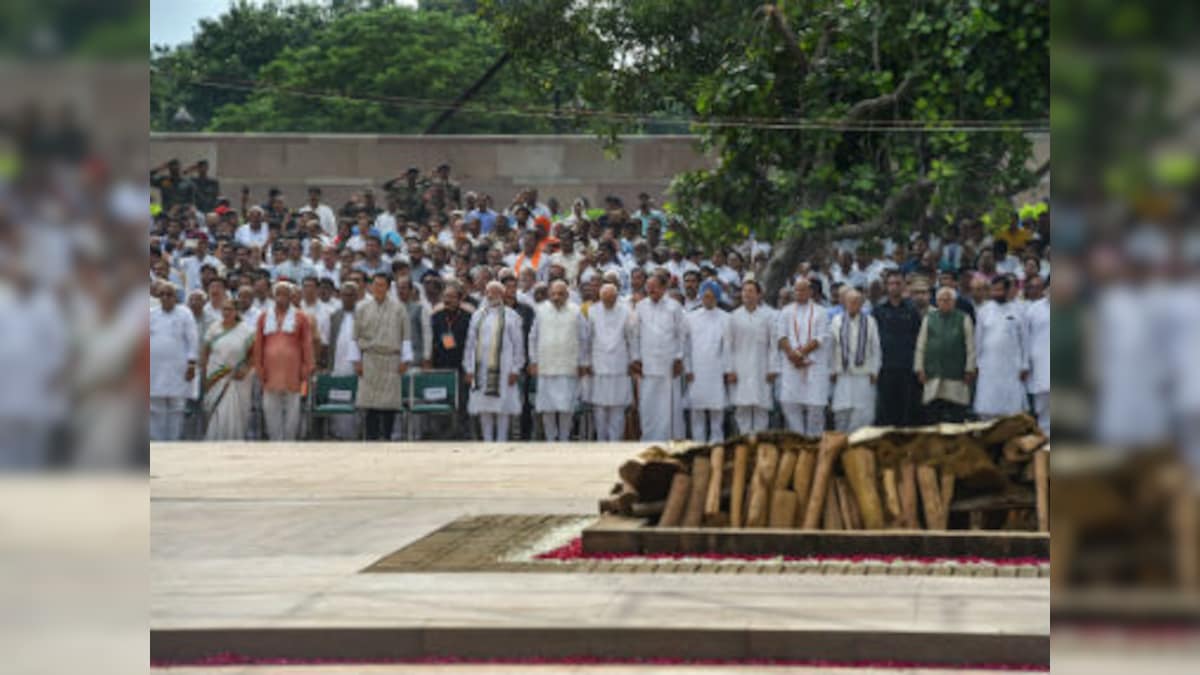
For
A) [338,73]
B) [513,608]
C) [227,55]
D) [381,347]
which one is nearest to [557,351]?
[381,347]

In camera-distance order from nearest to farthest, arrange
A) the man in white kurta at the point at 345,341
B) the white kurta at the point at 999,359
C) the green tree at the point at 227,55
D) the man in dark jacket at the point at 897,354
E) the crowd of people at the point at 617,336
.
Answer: the white kurta at the point at 999,359 → the man in dark jacket at the point at 897,354 → the crowd of people at the point at 617,336 → the man in white kurta at the point at 345,341 → the green tree at the point at 227,55

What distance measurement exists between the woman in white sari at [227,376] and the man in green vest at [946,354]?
6.63m

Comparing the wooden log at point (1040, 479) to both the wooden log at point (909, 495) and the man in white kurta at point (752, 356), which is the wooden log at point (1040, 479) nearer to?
the wooden log at point (909, 495)

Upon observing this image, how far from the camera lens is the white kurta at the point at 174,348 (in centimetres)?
1783

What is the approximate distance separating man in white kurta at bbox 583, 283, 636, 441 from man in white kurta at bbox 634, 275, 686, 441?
0.39 ft

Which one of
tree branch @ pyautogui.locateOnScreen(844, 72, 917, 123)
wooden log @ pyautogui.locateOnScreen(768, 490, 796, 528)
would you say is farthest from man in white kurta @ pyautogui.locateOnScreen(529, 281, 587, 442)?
wooden log @ pyautogui.locateOnScreen(768, 490, 796, 528)

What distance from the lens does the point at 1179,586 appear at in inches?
43.7

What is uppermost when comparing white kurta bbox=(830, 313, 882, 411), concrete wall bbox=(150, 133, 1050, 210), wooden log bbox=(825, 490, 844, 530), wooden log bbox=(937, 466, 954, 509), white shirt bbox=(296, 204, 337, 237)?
concrete wall bbox=(150, 133, 1050, 210)

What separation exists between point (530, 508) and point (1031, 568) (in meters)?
4.08

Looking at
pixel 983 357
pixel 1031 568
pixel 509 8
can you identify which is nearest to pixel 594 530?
pixel 1031 568

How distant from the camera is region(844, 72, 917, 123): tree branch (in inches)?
651

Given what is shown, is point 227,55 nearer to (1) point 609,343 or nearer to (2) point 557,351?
(2) point 557,351

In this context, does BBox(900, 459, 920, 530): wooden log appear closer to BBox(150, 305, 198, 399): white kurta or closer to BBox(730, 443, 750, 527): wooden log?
BBox(730, 443, 750, 527): wooden log

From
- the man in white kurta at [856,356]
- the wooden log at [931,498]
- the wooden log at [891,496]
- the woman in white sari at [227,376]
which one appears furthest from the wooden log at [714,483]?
the woman in white sari at [227,376]
